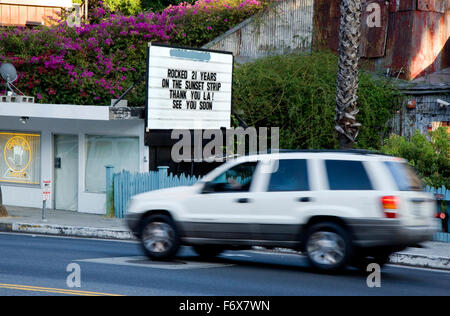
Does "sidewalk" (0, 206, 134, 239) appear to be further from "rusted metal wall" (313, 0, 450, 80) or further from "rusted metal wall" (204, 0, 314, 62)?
"rusted metal wall" (313, 0, 450, 80)

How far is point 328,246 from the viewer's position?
37.1ft

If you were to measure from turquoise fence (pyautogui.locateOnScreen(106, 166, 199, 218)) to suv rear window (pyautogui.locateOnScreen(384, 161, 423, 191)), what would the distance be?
9.51 metres

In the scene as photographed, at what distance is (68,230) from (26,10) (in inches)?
748

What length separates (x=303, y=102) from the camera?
23250 millimetres

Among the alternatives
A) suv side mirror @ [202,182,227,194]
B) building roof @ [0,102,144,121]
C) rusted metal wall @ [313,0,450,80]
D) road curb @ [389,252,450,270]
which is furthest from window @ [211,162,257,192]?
rusted metal wall @ [313,0,450,80]

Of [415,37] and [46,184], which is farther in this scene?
[415,37]

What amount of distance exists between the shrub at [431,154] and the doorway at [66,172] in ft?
32.8

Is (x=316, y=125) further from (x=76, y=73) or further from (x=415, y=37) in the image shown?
(x=76, y=73)

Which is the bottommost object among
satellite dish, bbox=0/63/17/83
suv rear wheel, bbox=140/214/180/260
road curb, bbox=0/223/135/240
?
road curb, bbox=0/223/135/240

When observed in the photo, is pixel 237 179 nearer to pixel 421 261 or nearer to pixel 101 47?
pixel 421 261

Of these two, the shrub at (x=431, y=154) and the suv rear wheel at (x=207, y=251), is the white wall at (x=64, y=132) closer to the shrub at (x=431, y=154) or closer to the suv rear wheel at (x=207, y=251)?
the shrub at (x=431, y=154)

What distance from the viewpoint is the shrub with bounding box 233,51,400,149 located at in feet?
75.0

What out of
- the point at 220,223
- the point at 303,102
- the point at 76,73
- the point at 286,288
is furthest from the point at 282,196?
the point at 76,73
